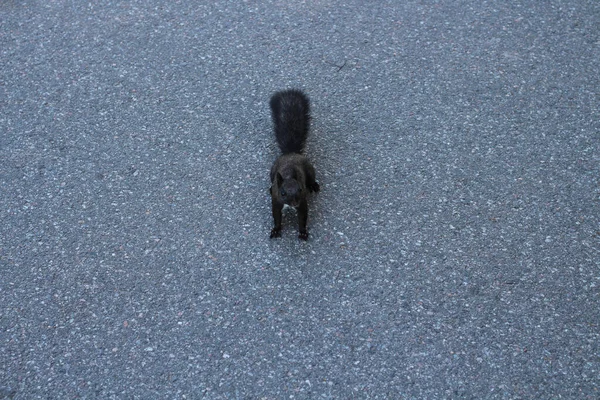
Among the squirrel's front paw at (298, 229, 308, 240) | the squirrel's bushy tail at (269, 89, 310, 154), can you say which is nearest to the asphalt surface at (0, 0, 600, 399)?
the squirrel's front paw at (298, 229, 308, 240)

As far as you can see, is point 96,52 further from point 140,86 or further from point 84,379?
point 84,379

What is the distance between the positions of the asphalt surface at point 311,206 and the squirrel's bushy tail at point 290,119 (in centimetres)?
19

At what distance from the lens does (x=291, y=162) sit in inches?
140

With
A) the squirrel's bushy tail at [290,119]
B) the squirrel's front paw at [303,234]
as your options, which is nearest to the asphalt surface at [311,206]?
the squirrel's front paw at [303,234]

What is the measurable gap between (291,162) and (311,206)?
0.92 ft

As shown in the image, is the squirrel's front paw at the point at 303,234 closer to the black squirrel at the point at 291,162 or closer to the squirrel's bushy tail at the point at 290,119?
the black squirrel at the point at 291,162

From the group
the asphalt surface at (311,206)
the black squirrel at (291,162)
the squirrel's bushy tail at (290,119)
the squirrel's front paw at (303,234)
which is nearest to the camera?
the asphalt surface at (311,206)

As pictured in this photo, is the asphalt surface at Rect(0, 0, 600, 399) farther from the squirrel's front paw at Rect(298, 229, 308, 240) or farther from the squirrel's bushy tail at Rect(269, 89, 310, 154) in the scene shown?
the squirrel's bushy tail at Rect(269, 89, 310, 154)

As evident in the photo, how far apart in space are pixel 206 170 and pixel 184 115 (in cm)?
56

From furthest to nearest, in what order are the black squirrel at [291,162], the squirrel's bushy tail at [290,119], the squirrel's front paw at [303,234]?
the squirrel's bushy tail at [290,119], the squirrel's front paw at [303,234], the black squirrel at [291,162]

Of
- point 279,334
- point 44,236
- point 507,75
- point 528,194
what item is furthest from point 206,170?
point 507,75

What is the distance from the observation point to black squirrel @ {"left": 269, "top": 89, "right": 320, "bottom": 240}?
3.31 meters

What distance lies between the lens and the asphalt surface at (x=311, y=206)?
2.93 meters

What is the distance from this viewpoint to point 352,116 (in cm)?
417
